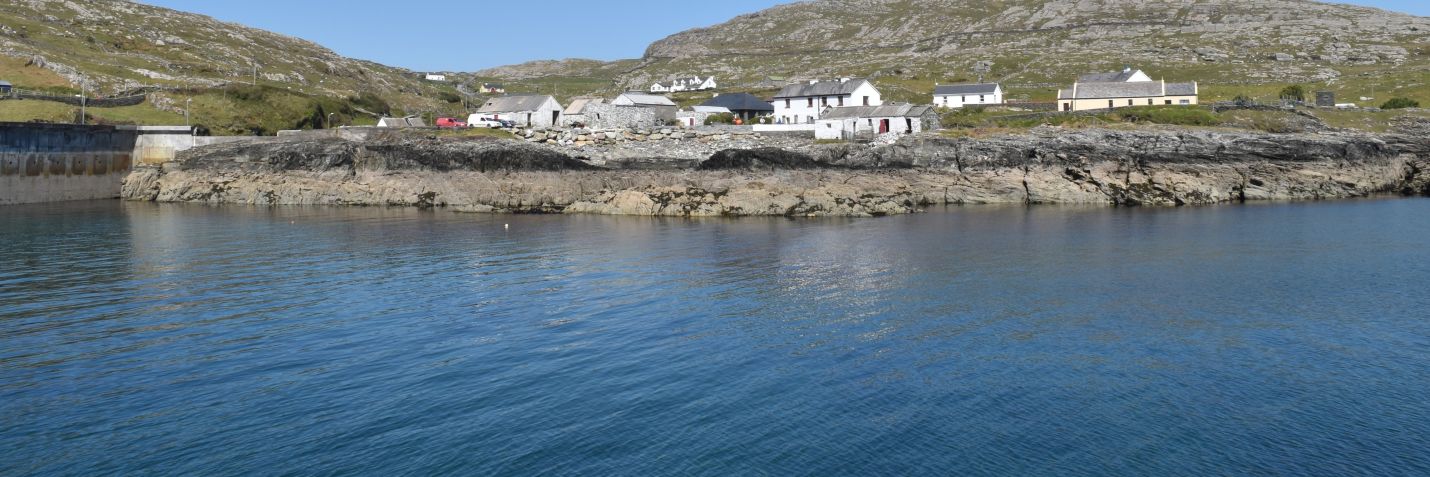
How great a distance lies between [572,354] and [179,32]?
171 meters

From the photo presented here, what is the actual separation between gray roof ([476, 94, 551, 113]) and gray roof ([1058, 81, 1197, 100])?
200 feet

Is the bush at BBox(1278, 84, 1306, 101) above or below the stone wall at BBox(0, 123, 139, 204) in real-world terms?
above

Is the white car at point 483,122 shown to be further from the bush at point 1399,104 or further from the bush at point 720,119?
the bush at point 1399,104

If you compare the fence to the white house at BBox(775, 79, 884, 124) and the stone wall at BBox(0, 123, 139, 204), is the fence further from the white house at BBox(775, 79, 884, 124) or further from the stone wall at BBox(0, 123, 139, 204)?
the white house at BBox(775, 79, 884, 124)

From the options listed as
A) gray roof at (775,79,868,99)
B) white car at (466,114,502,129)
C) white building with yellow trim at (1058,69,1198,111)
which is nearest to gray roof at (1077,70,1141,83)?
white building with yellow trim at (1058,69,1198,111)

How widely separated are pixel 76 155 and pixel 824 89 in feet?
258

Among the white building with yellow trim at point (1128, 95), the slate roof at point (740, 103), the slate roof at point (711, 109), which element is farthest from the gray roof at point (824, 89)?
the white building with yellow trim at point (1128, 95)

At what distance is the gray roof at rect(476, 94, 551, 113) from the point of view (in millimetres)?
112000

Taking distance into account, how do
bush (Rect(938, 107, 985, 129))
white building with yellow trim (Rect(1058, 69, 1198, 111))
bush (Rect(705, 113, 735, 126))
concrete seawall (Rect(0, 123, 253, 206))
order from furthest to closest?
white building with yellow trim (Rect(1058, 69, 1198, 111)) < bush (Rect(705, 113, 735, 126)) < bush (Rect(938, 107, 985, 129)) < concrete seawall (Rect(0, 123, 253, 206))

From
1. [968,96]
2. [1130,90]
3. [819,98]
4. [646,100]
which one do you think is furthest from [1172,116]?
[646,100]

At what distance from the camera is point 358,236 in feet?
202

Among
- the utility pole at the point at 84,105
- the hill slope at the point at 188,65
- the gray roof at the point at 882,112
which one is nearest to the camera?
the gray roof at the point at 882,112

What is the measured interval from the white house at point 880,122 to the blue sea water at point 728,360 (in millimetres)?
39512

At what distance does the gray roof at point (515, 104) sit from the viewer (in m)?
112
